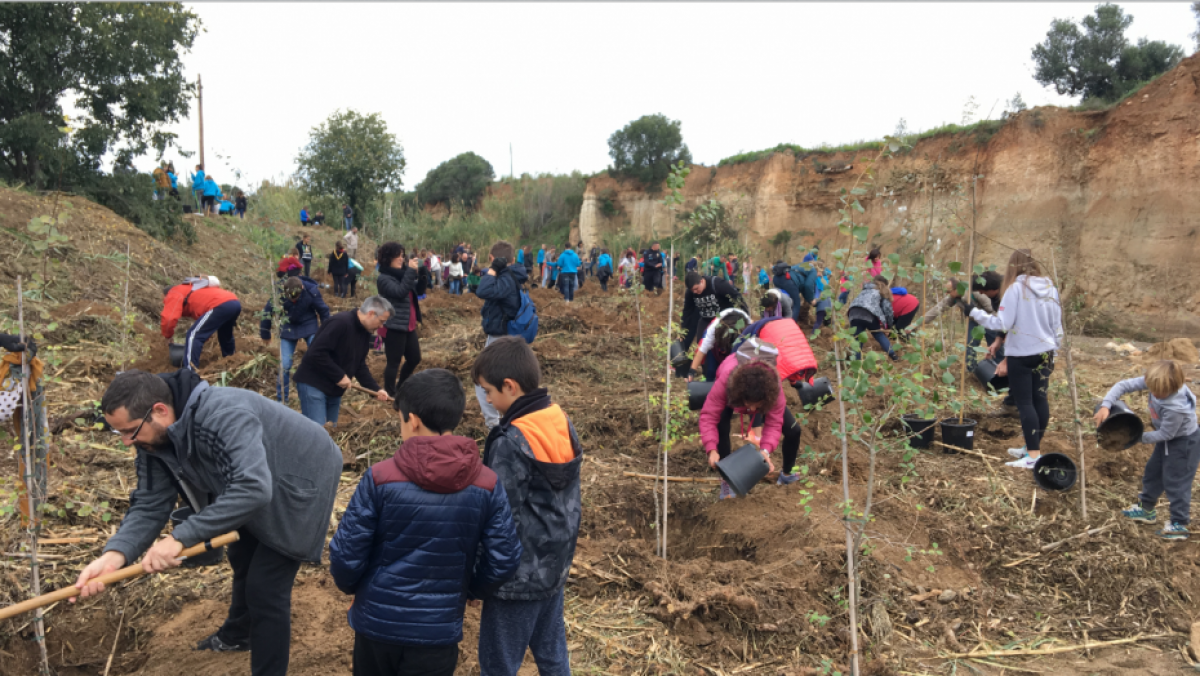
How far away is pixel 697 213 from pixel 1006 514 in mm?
2996

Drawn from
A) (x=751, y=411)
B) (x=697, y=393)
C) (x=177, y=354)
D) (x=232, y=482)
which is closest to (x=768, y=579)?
(x=751, y=411)

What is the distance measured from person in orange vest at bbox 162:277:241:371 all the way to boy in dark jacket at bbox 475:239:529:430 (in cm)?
203

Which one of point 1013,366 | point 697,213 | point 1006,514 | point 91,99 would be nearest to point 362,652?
point 697,213

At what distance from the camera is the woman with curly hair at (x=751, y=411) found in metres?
4.26

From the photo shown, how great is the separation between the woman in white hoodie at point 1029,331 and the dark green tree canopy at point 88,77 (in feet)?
47.7

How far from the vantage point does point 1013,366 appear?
5.22m

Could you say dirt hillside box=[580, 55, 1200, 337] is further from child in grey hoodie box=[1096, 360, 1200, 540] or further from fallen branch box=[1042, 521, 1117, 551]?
fallen branch box=[1042, 521, 1117, 551]

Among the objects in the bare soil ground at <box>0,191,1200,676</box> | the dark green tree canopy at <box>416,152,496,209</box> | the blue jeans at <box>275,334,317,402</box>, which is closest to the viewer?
the bare soil ground at <box>0,191,1200,676</box>

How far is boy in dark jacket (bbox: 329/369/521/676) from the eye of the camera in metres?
2.06

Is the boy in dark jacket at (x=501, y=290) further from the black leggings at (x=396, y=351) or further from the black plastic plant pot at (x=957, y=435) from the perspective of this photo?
the black plastic plant pot at (x=957, y=435)

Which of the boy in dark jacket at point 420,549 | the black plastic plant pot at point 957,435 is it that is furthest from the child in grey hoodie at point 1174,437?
the boy in dark jacket at point 420,549

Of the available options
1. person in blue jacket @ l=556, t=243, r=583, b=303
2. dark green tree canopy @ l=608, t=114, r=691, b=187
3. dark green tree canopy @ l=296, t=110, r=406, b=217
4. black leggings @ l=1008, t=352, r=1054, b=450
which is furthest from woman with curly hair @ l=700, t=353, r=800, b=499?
dark green tree canopy @ l=608, t=114, r=691, b=187

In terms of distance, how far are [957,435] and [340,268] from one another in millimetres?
12226

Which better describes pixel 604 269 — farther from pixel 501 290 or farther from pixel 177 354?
pixel 177 354
